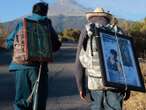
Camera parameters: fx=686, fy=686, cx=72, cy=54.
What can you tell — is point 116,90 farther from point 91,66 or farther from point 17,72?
point 17,72

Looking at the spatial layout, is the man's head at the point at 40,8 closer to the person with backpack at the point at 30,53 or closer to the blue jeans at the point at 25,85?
the person with backpack at the point at 30,53

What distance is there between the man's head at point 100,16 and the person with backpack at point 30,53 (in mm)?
1304

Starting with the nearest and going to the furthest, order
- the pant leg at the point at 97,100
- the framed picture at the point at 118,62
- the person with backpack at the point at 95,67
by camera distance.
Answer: the framed picture at the point at 118,62 < the person with backpack at the point at 95,67 < the pant leg at the point at 97,100

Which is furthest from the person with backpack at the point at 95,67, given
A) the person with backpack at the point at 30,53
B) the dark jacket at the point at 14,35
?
the dark jacket at the point at 14,35

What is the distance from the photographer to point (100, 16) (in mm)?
8570

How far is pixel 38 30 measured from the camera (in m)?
9.74

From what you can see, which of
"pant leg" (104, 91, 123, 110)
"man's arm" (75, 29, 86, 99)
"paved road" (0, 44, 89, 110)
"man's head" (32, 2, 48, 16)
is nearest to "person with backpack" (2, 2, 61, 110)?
"man's head" (32, 2, 48, 16)

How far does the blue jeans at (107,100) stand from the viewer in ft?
27.9

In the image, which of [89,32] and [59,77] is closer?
[89,32]

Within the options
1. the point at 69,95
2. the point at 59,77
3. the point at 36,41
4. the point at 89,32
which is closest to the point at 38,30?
the point at 36,41

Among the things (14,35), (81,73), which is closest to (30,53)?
(14,35)

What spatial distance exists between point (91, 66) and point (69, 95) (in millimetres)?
9049

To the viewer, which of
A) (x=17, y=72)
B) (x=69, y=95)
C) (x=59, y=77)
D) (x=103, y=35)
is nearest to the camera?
(x=103, y=35)

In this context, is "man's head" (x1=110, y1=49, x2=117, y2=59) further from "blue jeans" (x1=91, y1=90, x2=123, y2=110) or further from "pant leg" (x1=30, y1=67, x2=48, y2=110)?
"pant leg" (x1=30, y1=67, x2=48, y2=110)
